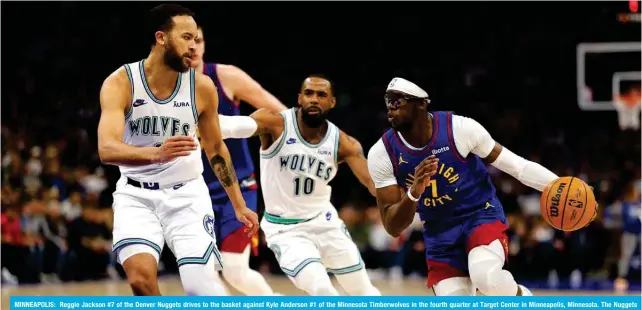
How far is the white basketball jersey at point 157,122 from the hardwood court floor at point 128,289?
5734 mm

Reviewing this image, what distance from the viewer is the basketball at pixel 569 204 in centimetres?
664

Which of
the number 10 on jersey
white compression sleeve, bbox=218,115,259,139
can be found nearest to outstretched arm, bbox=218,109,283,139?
white compression sleeve, bbox=218,115,259,139

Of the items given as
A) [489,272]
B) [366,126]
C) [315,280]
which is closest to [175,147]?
[315,280]

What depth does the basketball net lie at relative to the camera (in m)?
16.4

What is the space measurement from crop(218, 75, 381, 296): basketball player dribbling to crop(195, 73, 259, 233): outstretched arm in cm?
148

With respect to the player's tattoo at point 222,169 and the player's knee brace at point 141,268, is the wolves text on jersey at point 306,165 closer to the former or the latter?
the player's tattoo at point 222,169

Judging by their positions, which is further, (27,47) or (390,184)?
(27,47)

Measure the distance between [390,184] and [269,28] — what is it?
471 inches

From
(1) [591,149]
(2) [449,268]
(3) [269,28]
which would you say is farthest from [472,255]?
(3) [269,28]

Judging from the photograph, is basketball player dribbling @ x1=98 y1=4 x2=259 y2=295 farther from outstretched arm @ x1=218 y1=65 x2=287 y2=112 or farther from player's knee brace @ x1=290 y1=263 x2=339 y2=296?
outstretched arm @ x1=218 y1=65 x2=287 y2=112

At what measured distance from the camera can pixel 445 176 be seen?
6.77 metres

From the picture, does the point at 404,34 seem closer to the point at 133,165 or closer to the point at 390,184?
the point at 390,184

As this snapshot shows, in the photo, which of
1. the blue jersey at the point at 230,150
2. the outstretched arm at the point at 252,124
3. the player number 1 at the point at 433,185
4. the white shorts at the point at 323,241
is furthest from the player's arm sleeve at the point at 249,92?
the player number 1 at the point at 433,185

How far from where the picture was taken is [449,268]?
690 centimetres
